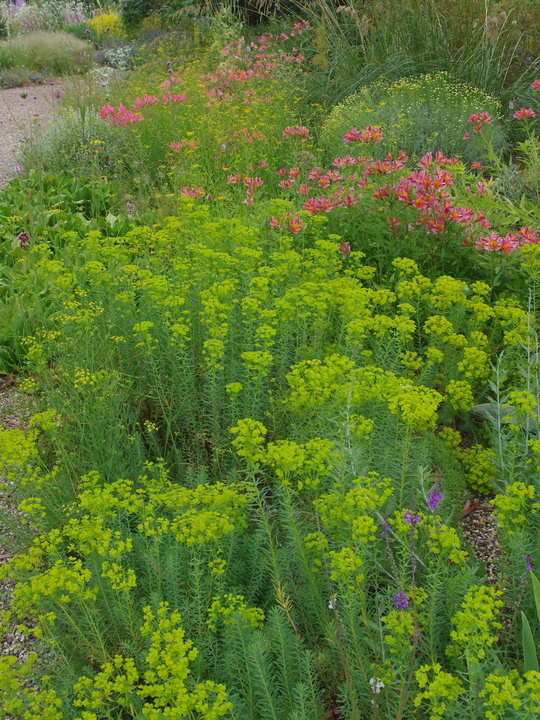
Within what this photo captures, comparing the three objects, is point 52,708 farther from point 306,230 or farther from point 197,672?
point 306,230

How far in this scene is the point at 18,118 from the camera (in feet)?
31.1

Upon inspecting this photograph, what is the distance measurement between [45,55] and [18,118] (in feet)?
18.4

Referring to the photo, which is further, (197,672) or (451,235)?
(451,235)

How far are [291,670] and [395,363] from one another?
1.44 meters

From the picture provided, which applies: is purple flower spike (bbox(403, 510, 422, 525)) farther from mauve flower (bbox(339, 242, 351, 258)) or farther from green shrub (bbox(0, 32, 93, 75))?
green shrub (bbox(0, 32, 93, 75))

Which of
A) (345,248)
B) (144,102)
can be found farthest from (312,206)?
(144,102)

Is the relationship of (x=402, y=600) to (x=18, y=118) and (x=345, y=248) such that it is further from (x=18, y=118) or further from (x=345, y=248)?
(x=18, y=118)

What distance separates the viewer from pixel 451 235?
11.6ft

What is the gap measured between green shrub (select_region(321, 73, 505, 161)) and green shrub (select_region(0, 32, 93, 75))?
8.81 metres

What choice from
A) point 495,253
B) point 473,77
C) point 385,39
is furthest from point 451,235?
point 385,39

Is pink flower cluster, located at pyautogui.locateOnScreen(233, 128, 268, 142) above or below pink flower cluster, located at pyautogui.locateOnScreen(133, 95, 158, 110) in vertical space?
below

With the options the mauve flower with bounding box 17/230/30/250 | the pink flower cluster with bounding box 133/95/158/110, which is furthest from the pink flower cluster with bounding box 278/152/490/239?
the pink flower cluster with bounding box 133/95/158/110

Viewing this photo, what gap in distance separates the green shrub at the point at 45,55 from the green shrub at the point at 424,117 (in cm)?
881

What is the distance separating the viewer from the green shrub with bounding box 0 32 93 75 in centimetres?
1325
